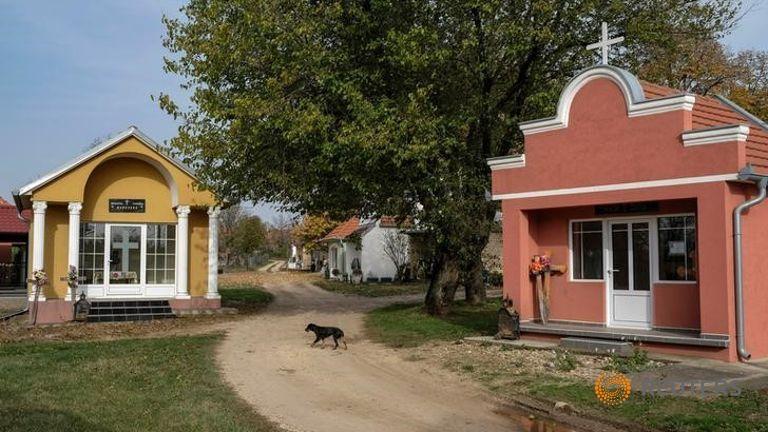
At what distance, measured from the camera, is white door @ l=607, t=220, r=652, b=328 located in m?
13.7

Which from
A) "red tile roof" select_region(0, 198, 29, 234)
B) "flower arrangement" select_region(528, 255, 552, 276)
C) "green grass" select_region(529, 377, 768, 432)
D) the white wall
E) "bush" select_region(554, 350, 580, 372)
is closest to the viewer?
"green grass" select_region(529, 377, 768, 432)

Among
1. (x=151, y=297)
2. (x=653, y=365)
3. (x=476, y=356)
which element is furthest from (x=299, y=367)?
(x=151, y=297)

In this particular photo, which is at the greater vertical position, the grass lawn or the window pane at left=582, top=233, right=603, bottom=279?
the window pane at left=582, top=233, right=603, bottom=279

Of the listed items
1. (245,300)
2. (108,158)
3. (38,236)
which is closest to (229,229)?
(245,300)

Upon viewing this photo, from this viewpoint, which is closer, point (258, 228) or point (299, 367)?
point (299, 367)

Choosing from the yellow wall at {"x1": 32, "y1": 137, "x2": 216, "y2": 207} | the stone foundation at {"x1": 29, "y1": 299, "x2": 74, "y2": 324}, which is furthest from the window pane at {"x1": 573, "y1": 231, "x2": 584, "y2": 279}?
the stone foundation at {"x1": 29, "y1": 299, "x2": 74, "y2": 324}

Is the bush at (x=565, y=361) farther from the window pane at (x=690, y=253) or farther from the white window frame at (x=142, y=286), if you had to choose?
the white window frame at (x=142, y=286)

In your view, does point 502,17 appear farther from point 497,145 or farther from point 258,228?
point 258,228

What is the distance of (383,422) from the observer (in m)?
8.67

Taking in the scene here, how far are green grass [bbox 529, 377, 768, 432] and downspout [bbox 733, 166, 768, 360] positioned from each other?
260cm

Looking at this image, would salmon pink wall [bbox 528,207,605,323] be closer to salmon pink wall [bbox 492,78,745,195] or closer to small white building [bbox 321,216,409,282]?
salmon pink wall [bbox 492,78,745,195]

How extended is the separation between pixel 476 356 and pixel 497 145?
846cm

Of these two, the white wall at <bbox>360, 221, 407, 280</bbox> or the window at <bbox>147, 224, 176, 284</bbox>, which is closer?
the window at <bbox>147, 224, 176, 284</bbox>

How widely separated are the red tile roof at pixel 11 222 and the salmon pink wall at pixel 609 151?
2825 cm
